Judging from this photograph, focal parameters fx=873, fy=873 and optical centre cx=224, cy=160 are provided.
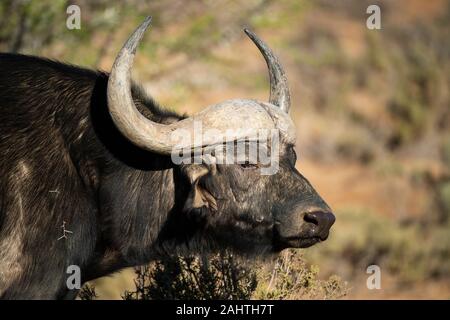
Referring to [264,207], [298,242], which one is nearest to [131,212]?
[264,207]

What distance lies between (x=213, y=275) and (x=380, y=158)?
14.1 m

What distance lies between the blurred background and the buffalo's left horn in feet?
4.88

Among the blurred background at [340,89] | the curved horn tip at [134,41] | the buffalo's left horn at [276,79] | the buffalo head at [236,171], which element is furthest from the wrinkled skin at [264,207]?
the blurred background at [340,89]

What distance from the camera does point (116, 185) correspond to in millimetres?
5379

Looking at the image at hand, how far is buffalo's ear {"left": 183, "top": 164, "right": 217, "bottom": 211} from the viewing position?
532 cm

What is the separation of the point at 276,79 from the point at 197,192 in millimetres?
1077

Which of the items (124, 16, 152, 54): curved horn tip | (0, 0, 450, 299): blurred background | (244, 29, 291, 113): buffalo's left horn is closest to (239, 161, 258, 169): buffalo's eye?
(244, 29, 291, 113): buffalo's left horn

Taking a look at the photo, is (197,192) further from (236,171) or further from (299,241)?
(299,241)

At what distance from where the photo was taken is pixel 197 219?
5445 millimetres

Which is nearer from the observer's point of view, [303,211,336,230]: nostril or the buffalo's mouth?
[303,211,336,230]: nostril

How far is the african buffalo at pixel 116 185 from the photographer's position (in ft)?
16.5

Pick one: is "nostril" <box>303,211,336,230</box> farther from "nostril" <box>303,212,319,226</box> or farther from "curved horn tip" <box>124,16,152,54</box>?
"curved horn tip" <box>124,16,152,54</box>
